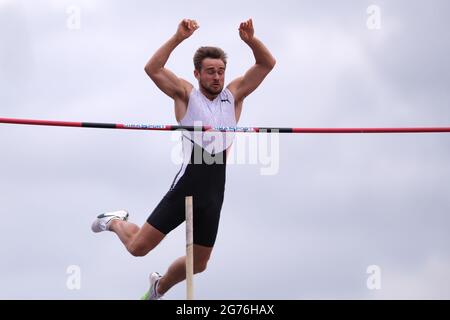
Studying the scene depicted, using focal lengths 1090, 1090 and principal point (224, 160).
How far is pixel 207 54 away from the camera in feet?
45.9

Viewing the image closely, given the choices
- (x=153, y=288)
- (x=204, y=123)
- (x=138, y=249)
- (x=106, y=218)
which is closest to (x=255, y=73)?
(x=204, y=123)

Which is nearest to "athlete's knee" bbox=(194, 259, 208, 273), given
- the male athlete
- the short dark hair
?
the male athlete

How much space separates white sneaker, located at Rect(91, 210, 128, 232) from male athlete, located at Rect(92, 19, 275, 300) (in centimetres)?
84

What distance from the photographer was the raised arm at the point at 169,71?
13477mm

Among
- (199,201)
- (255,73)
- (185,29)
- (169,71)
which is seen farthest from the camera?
(255,73)

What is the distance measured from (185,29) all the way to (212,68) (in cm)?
73

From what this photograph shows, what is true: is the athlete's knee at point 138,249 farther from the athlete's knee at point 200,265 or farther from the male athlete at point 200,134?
the athlete's knee at point 200,265

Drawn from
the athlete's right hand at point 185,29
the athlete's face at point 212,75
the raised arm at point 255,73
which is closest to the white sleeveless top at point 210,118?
the athlete's face at point 212,75

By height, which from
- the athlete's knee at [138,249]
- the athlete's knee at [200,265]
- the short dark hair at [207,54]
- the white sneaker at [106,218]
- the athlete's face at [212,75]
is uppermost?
the short dark hair at [207,54]

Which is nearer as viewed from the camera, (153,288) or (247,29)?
(247,29)

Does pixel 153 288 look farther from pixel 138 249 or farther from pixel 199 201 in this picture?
pixel 199 201

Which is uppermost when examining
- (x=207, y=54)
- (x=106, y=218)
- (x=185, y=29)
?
(x=185, y=29)

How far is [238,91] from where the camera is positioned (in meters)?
14.2

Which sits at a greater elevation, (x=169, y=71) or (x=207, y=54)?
(x=207, y=54)
